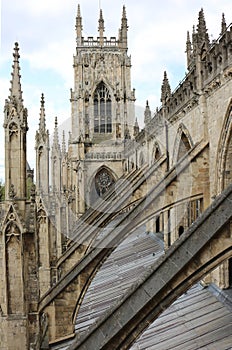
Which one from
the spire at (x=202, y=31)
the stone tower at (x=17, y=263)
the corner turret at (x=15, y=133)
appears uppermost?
the spire at (x=202, y=31)

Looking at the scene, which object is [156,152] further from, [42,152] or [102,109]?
[102,109]

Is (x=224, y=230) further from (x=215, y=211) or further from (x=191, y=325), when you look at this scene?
(x=191, y=325)

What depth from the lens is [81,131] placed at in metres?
32.8

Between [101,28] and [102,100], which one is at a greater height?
[101,28]

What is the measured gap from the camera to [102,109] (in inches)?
1344

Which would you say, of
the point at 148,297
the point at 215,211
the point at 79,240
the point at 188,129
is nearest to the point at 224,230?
the point at 215,211

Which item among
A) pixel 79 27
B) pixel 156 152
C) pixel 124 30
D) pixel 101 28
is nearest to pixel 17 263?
pixel 156 152

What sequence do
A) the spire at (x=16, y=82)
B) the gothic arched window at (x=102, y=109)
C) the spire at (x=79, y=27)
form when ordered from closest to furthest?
the spire at (x=16, y=82) < the gothic arched window at (x=102, y=109) < the spire at (x=79, y=27)

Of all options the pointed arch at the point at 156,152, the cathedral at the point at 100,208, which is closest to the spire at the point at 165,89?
the cathedral at the point at 100,208

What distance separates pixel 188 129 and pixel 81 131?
72.9 feet

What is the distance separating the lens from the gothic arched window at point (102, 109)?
33.9m

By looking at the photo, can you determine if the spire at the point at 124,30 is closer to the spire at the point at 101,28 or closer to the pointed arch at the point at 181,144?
the spire at the point at 101,28

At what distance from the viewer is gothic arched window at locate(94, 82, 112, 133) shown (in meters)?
33.9

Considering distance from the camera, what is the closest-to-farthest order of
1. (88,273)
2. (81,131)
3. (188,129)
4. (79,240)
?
1. (88,273)
2. (188,129)
3. (79,240)
4. (81,131)
